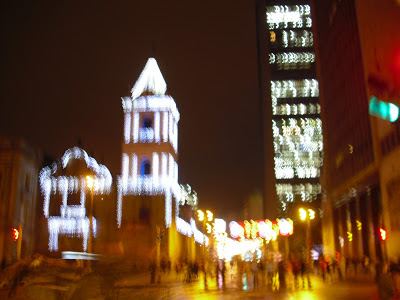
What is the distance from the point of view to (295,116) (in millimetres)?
120500

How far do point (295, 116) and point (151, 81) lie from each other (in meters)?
63.4

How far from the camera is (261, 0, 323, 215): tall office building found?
394 feet

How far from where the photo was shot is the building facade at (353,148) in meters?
41.1

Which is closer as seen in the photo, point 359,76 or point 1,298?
point 1,298

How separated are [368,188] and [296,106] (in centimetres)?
7228

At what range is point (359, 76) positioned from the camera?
51656 mm

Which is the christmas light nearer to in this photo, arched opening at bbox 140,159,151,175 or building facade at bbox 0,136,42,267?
arched opening at bbox 140,159,151,175

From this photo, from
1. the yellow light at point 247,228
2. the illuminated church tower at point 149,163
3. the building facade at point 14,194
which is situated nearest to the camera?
the building facade at point 14,194

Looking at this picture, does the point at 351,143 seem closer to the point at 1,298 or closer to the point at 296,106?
the point at 1,298

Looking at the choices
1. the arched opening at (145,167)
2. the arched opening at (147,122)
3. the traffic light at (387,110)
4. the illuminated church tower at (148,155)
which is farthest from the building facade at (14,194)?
the traffic light at (387,110)

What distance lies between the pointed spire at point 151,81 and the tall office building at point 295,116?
60629 mm

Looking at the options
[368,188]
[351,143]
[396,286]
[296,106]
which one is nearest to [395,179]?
[368,188]

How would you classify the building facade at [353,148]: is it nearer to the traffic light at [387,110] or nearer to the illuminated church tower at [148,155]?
the illuminated church tower at [148,155]

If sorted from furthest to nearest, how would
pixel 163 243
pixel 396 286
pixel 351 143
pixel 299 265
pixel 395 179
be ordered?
pixel 163 243
pixel 351 143
pixel 395 179
pixel 299 265
pixel 396 286
